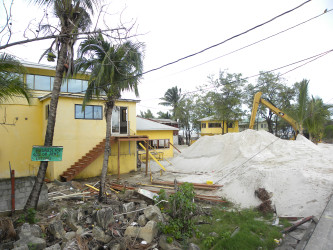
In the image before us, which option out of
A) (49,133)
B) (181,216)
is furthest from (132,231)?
(49,133)

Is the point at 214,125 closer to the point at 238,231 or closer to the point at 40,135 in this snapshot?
the point at 40,135

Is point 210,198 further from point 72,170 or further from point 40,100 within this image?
point 40,100

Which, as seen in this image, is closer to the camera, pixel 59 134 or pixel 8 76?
pixel 8 76

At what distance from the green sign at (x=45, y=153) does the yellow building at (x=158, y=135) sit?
50.5 feet

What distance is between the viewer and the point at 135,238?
5.26m

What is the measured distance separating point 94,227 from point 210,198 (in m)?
5.13

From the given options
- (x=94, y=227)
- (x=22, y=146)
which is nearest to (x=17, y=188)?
(x=94, y=227)

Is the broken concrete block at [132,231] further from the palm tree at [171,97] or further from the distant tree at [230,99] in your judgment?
the palm tree at [171,97]

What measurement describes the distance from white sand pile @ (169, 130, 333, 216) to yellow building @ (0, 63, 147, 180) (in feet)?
18.9

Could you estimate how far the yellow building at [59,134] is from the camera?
43.7 ft

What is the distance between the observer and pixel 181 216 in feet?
19.1

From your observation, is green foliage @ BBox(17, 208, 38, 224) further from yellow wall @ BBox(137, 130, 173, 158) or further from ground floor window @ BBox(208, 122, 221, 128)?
ground floor window @ BBox(208, 122, 221, 128)

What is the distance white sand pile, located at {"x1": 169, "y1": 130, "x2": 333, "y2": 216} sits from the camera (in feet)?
25.4

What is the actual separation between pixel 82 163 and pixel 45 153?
7.94 metres
